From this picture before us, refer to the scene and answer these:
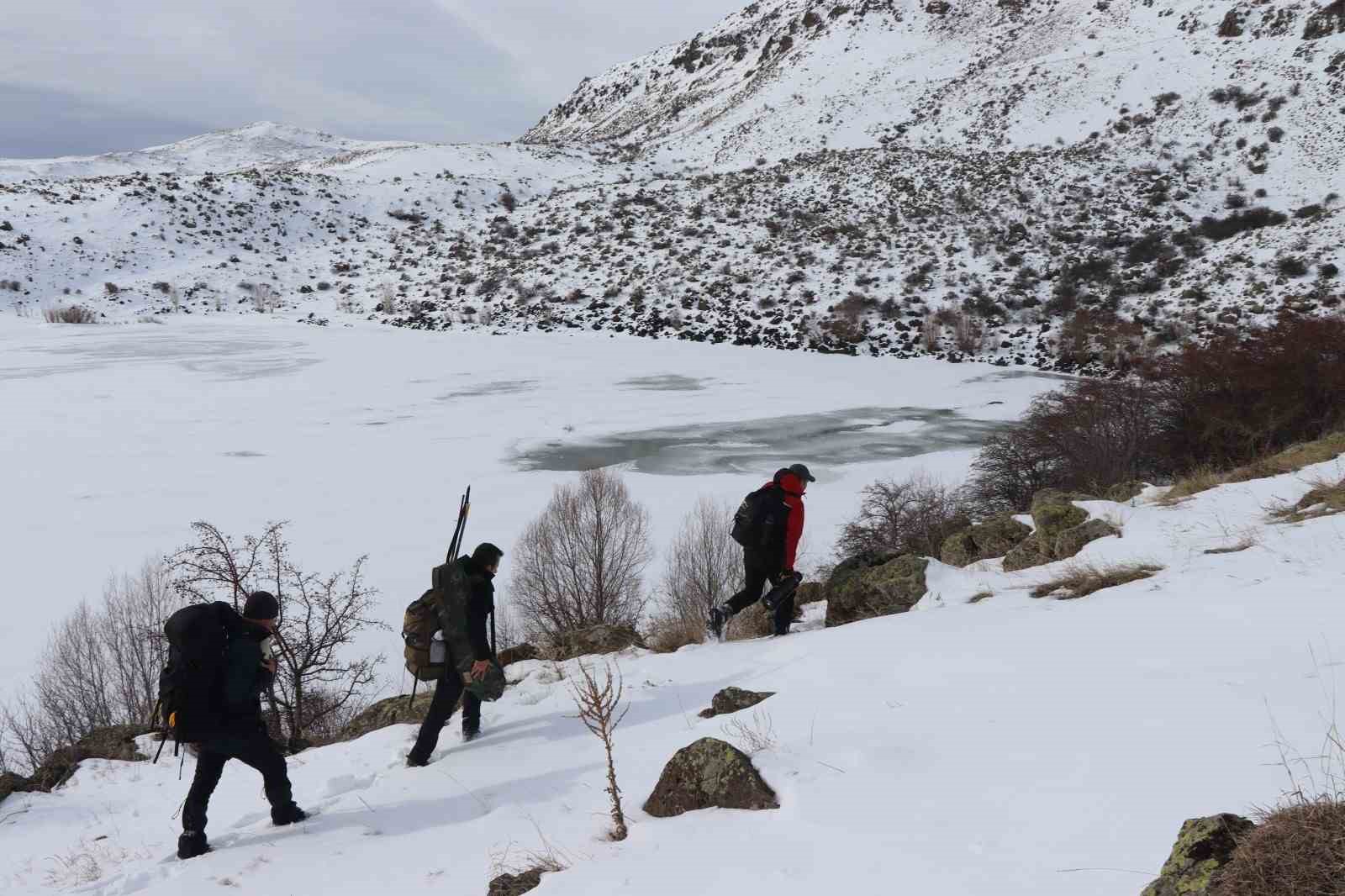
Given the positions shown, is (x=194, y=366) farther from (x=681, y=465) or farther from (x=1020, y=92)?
(x=1020, y=92)

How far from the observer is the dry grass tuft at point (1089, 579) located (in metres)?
6.47

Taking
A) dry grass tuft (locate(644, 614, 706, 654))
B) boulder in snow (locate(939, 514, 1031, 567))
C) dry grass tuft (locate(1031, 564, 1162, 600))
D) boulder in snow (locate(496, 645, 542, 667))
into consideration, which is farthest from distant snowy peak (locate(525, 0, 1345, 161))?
boulder in snow (locate(496, 645, 542, 667))

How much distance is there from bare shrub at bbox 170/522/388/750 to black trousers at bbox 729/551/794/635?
5.85m

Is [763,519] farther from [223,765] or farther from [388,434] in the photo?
[388,434]

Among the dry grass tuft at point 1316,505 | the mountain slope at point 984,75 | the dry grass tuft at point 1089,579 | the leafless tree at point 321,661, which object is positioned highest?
the mountain slope at point 984,75

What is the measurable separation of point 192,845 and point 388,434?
18.3 m

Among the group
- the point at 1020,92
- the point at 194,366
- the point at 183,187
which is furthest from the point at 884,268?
the point at 183,187

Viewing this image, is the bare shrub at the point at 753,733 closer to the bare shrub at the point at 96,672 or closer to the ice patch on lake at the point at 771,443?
the bare shrub at the point at 96,672

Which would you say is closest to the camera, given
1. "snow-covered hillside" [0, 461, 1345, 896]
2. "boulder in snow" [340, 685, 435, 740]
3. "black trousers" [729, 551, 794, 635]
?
"snow-covered hillside" [0, 461, 1345, 896]

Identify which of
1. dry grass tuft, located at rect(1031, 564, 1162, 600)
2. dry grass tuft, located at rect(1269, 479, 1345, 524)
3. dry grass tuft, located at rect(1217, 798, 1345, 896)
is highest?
dry grass tuft, located at rect(1269, 479, 1345, 524)

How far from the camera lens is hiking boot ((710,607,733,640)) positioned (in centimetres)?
779

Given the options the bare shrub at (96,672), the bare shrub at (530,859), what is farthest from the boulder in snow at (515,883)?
the bare shrub at (96,672)

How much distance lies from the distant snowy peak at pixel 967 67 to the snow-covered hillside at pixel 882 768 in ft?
179

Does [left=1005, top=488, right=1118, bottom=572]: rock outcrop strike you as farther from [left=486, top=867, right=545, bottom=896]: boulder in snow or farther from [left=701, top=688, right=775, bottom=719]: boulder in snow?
[left=486, top=867, right=545, bottom=896]: boulder in snow
